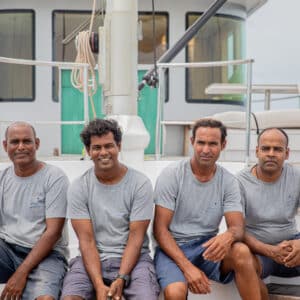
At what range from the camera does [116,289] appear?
390cm

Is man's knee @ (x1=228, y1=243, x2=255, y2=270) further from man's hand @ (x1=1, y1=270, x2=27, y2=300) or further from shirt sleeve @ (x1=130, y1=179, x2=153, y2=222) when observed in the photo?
man's hand @ (x1=1, y1=270, x2=27, y2=300)

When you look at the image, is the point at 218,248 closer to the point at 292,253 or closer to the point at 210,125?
the point at 292,253

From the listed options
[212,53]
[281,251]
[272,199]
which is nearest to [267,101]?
[212,53]

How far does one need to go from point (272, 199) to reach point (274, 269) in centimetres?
42

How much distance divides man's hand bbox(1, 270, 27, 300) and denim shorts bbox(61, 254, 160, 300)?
241mm

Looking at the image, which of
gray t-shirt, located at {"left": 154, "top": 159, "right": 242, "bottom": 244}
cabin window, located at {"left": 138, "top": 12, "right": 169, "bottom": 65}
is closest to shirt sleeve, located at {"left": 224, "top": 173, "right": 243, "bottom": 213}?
gray t-shirt, located at {"left": 154, "top": 159, "right": 242, "bottom": 244}

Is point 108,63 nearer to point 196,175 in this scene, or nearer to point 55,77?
point 196,175

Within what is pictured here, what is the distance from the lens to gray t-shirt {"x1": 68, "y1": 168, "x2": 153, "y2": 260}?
→ 4133 mm

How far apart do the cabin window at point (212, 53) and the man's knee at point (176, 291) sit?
5.56 meters

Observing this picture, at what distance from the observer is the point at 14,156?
13.9 ft

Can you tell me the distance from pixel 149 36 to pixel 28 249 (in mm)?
5454

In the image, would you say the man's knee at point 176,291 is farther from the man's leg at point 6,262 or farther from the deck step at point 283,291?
the man's leg at point 6,262

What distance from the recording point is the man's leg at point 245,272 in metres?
3.99

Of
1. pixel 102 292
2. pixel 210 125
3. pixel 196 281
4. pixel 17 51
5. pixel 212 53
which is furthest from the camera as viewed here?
pixel 212 53
